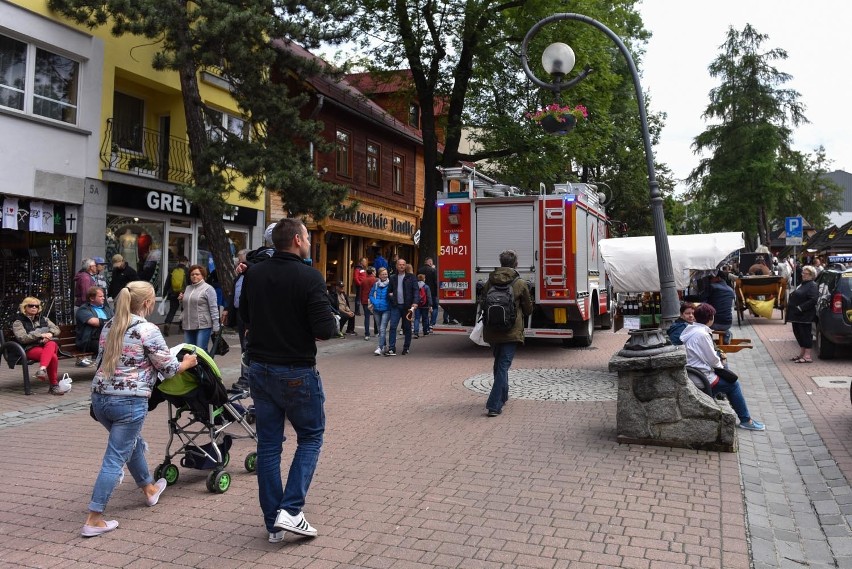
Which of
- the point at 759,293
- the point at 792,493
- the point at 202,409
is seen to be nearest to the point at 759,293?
the point at 759,293

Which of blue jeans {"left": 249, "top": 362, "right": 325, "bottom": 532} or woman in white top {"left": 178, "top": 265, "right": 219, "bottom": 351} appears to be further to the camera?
woman in white top {"left": 178, "top": 265, "right": 219, "bottom": 351}

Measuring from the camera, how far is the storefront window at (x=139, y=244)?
1630cm

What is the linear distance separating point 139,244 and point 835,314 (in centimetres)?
1478

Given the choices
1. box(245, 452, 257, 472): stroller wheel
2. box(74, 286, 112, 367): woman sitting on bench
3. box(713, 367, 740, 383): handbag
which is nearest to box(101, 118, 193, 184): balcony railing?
box(74, 286, 112, 367): woman sitting on bench

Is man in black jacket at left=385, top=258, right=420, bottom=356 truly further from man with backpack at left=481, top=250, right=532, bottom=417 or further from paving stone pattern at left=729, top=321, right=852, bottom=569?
paving stone pattern at left=729, top=321, right=852, bottom=569

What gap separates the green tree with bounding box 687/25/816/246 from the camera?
41.7 metres

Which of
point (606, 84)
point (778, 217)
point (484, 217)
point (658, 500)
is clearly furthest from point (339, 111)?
point (778, 217)

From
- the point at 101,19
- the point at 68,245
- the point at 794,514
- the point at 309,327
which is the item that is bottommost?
the point at 794,514

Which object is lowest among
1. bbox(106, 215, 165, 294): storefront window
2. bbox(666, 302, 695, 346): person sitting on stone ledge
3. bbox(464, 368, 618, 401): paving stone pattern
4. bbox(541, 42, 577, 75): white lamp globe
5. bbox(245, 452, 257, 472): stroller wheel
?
bbox(245, 452, 257, 472): stroller wheel

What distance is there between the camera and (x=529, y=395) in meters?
9.12

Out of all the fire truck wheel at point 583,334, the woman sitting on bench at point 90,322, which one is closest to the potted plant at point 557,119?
the fire truck wheel at point 583,334

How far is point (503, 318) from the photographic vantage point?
7613 mm

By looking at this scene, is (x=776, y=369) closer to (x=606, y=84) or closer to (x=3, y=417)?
(x=3, y=417)

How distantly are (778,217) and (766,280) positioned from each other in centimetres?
3245
